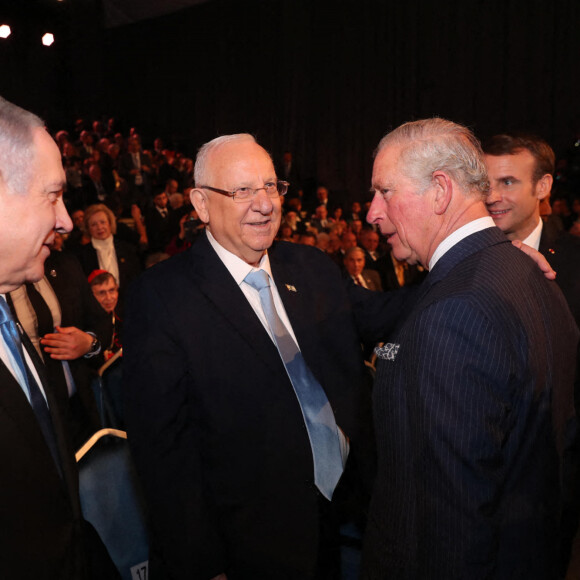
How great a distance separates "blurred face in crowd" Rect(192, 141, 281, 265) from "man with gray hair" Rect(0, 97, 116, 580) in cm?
66

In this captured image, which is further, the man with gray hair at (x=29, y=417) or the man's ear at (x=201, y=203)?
the man's ear at (x=201, y=203)

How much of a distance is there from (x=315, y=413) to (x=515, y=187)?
1.26 metres

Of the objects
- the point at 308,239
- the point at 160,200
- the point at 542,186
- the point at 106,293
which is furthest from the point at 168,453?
the point at 160,200

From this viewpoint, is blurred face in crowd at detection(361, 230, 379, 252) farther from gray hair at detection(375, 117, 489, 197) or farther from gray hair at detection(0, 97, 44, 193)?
gray hair at detection(0, 97, 44, 193)

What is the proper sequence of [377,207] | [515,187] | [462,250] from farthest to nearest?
[515,187] < [377,207] < [462,250]

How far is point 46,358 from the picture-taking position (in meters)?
2.60

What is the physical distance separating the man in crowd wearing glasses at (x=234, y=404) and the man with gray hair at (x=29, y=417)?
0.38 meters

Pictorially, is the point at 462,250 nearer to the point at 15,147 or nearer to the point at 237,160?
the point at 237,160

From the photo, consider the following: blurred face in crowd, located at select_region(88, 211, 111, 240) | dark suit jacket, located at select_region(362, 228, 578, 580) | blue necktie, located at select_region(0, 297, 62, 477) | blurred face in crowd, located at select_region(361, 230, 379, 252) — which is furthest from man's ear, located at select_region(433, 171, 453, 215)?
blurred face in crowd, located at select_region(361, 230, 379, 252)

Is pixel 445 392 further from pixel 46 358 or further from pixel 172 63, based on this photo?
pixel 172 63

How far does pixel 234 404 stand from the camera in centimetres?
169

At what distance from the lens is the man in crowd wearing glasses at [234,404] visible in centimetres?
163

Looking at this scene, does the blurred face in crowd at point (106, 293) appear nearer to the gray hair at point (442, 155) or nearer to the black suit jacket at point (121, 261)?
the black suit jacket at point (121, 261)

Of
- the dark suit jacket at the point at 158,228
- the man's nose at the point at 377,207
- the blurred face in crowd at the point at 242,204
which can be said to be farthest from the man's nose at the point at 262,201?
the dark suit jacket at the point at 158,228
